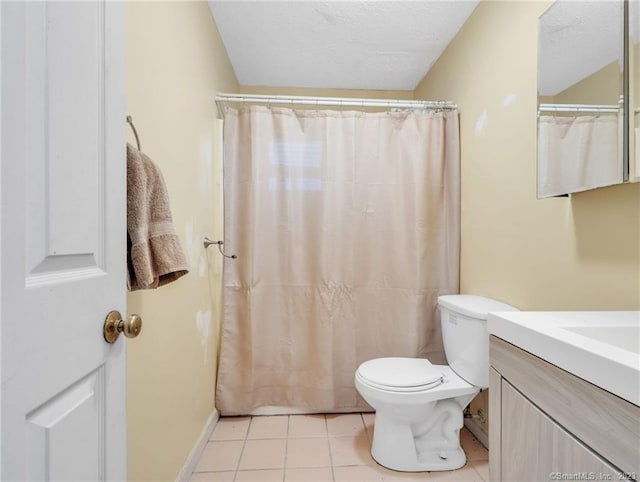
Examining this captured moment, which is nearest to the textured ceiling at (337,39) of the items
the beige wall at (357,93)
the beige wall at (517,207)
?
the beige wall at (357,93)

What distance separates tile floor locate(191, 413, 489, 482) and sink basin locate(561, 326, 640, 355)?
1.11 m

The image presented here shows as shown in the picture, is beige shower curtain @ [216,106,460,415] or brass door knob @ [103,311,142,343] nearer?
brass door knob @ [103,311,142,343]

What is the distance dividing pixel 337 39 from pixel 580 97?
55.9 inches

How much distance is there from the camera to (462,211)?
6.54ft

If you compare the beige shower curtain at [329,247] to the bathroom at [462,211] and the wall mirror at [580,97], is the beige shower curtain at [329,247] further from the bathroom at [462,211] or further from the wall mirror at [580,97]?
the wall mirror at [580,97]

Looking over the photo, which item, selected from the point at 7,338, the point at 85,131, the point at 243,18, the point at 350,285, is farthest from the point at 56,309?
the point at 243,18

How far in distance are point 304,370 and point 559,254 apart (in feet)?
4.84

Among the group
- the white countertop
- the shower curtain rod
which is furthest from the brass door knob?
the shower curtain rod

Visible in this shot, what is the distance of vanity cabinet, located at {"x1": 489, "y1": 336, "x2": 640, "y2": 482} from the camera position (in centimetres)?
52

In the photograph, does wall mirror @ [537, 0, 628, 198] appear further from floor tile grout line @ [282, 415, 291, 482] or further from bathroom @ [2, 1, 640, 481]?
floor tile grout line @ [282, 415, 291, 482]

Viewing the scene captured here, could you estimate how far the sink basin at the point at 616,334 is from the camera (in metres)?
0.79

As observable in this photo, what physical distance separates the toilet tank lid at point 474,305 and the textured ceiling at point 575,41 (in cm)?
92

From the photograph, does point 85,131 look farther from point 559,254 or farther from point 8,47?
point 559,254

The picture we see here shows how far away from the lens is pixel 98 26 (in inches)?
25.0
